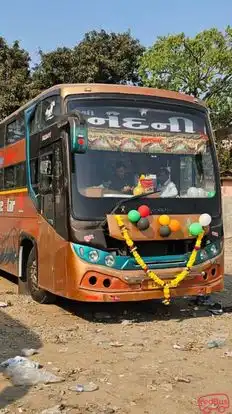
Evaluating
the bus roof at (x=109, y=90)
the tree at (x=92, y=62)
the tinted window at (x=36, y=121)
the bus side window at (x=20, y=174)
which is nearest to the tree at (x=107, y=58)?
the tree at (x=92, y=62)

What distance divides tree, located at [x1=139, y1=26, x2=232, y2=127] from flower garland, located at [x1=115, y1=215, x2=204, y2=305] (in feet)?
58.5

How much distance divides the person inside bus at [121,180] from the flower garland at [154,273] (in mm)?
432

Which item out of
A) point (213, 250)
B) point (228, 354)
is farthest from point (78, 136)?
point (228, 354)

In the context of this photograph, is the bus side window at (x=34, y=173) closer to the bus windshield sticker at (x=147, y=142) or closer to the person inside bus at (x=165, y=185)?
the bus windshield sticker at (x=147, y=142)

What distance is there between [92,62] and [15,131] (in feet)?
57.6

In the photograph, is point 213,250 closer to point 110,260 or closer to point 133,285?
point 133,285

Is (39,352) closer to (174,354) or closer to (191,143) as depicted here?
(174,354)

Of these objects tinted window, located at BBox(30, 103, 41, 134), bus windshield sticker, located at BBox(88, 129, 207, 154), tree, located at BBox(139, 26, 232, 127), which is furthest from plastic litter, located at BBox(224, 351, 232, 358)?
tree, located at BBox(139, 26, 232, 127)

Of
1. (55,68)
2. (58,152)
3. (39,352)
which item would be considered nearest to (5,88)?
(55,68)

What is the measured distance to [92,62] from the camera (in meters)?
26.6

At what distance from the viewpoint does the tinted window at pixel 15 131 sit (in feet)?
31.1

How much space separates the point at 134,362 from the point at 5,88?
22886mm

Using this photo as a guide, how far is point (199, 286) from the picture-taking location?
7703mm

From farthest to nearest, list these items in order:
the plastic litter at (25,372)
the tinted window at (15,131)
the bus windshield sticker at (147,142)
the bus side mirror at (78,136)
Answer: the tinted window at (15,131), the bus windshield sticker at (147,142), the bus side mirror at (78,136), the plastic litter at (25,372)
